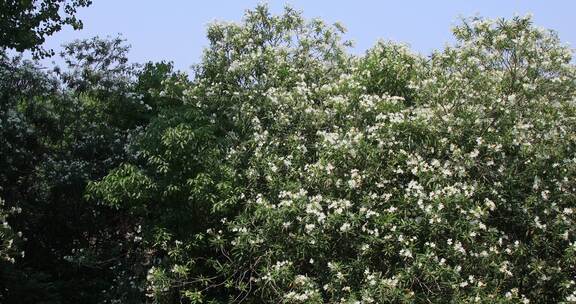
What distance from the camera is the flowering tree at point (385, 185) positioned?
339 inches

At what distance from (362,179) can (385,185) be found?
35cm

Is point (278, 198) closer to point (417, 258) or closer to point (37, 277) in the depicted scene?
point (417, 258)

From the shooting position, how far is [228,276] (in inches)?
407

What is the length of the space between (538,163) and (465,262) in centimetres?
202

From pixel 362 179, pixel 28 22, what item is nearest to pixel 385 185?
pixel 362 179

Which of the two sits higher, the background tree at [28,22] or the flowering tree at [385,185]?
the background tree at [28,22]

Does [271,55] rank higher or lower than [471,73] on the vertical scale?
higher

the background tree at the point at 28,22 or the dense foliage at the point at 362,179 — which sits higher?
the background tree at the point at 28,22

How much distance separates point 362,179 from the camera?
9.20 m

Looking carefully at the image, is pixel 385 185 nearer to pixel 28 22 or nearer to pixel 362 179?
pixel 362 179

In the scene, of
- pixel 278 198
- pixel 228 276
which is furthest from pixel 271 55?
pixel 228 276

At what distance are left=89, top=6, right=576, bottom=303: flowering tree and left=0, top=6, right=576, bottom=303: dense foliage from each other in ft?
0.10

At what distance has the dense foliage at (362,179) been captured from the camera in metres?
8.65

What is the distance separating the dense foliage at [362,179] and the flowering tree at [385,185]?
3 centimetres
